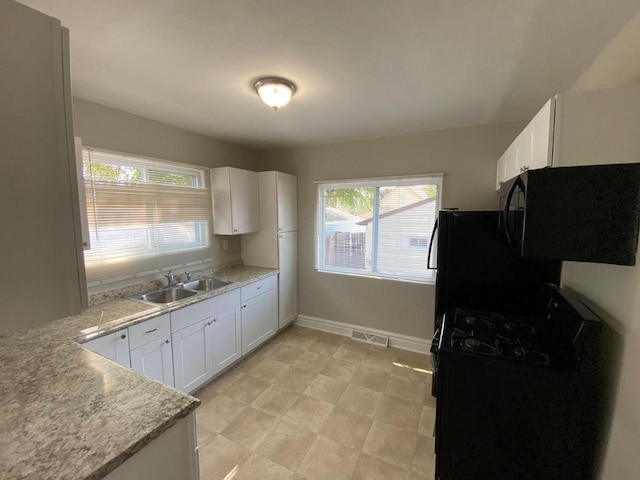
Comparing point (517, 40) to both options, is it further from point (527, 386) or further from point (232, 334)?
point (232, 334)

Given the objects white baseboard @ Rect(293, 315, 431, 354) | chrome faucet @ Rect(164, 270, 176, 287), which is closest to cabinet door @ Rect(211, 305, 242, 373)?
chrome faucet @ Rect(164, 270, 176, 287)

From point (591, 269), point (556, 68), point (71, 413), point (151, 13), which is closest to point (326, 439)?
point (71, 413)

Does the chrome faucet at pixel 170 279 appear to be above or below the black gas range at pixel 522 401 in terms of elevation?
above

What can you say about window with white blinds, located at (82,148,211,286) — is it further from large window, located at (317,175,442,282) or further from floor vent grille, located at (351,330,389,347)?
floor vent grille, located at (351,330,389,347)

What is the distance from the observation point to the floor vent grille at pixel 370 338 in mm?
3314

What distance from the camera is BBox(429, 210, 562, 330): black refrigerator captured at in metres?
1.95

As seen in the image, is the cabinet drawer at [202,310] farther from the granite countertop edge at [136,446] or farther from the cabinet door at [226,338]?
the granite countertop edge at [136,446]

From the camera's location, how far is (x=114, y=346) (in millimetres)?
1788

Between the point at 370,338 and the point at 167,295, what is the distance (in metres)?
2.33

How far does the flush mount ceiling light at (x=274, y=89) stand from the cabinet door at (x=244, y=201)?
1384 millimetres

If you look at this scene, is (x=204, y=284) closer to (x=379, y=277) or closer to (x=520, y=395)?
(x=379, y=277)

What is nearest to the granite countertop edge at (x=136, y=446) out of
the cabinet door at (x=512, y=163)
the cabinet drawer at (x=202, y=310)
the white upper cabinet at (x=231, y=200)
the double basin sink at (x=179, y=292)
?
the cabinet drawer at (x=202, y=310)

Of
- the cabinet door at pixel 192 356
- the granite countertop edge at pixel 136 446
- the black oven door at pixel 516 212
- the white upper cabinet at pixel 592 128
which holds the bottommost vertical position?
the cabinet door at pixel 192 356

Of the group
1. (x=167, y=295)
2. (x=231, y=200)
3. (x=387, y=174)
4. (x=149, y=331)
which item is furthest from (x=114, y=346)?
(x=387, y=174)
